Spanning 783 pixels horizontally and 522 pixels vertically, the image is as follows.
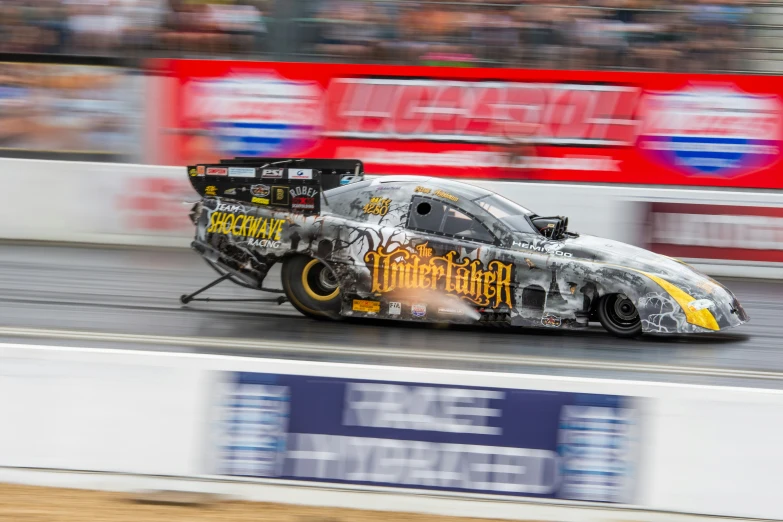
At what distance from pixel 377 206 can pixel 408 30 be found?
7.33 metres

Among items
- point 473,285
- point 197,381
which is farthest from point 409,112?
point 197,381

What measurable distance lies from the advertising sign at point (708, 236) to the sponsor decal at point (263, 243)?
5336mm

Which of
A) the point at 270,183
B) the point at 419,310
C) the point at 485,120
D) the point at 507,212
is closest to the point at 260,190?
the point at 270,183

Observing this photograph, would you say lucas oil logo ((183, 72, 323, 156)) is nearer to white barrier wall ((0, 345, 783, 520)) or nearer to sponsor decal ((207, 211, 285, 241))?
sponsor decal ((207, 211, 285, 241))

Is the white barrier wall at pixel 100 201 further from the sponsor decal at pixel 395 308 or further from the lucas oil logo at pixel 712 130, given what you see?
the sponsor decal at pixel 395 308

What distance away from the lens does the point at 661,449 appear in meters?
4.94

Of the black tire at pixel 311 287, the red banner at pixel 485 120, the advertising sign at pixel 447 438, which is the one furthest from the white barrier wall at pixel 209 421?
the red banner at pixel 485 120

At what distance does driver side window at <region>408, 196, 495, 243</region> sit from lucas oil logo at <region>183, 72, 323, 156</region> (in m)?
7.40

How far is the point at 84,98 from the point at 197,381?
11.3 m

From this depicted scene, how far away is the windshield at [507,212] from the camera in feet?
28.8

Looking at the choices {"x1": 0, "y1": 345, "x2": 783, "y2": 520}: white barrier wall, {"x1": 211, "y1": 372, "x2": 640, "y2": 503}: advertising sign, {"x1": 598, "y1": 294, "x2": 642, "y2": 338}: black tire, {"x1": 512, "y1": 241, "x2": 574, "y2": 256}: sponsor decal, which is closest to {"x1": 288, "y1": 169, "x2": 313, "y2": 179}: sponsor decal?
{"x1": 512, "y1": 241, "x2": 574, "y2": 256}: sponsor decal

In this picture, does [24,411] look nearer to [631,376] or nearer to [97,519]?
[97,519]

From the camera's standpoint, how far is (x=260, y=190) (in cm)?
934

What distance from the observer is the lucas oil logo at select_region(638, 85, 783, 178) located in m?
15.1
